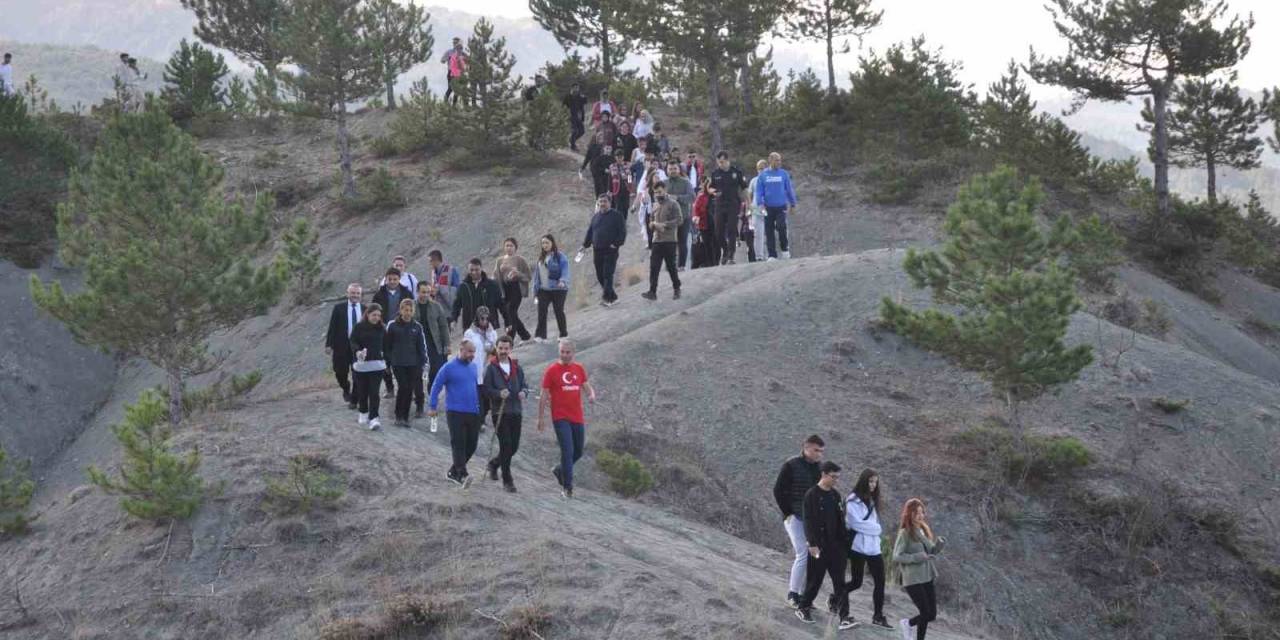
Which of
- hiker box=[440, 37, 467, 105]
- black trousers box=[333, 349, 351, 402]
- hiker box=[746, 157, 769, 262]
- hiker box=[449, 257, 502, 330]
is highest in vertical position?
hiker box=[440, 37, 467, 105]

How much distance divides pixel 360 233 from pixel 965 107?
19311 mm

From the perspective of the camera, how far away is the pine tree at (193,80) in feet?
138

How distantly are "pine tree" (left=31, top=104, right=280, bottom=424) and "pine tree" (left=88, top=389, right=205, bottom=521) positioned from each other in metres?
3.31

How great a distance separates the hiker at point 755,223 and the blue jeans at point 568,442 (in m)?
9.57

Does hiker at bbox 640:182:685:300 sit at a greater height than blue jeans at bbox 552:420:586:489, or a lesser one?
greater

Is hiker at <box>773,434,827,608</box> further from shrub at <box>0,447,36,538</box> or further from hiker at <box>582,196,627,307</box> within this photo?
hiker at <box>582,196,627,307</box>

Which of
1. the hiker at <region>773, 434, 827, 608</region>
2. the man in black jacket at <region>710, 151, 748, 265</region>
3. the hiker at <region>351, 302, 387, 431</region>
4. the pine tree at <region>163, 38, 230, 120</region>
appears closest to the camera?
the hiker at <region>773, 434, 827, 608</region>

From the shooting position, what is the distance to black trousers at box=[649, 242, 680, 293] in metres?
19.5

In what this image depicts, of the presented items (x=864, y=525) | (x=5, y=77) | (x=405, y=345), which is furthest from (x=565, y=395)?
(x=5, y=77)

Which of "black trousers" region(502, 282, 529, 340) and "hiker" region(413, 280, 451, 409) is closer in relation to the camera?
"hiker" region(413, 280, 451, 409)

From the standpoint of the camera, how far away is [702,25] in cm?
3431

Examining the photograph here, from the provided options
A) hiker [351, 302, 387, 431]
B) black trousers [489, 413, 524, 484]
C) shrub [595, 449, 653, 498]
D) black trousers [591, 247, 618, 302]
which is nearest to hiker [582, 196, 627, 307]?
black trousers [591, 247, 618, 302]

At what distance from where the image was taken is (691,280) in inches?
894

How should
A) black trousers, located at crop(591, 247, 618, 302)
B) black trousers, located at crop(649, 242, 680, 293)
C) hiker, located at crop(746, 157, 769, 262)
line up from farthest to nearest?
hiker, located at crop(746, 157, 769, 262) → black trousers, located at crop(591, 247, 618, 302) → black trousers, located at crop(649, 242, 680, 293)
